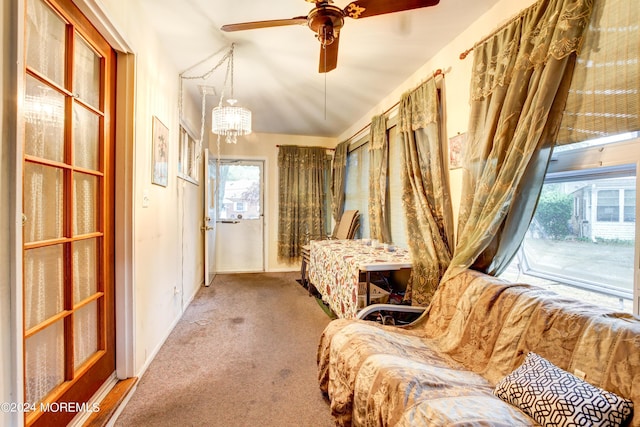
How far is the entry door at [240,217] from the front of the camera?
4.92 metres

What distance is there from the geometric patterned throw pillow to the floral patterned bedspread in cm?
114

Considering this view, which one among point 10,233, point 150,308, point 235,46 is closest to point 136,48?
point 235,46

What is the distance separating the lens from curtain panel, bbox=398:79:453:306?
206cm

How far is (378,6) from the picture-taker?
1.48m

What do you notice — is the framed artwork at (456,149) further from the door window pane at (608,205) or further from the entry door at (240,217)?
the entry door at (240,217)

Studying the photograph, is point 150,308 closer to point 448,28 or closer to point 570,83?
point 570,83

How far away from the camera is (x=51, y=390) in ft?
3.90

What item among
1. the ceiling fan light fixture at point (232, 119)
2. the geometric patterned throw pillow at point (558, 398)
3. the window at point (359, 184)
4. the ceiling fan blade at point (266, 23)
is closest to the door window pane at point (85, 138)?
the ceiling fan blade at point (266, 23)

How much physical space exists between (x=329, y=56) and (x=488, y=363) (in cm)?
200

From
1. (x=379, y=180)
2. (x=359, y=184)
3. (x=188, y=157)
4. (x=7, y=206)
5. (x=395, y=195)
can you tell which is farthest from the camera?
(x=359, y=184)

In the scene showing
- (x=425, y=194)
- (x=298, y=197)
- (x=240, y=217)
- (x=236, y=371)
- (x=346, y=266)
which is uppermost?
(x=298, y=197)

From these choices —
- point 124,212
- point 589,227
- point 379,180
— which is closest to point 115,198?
point 124,212

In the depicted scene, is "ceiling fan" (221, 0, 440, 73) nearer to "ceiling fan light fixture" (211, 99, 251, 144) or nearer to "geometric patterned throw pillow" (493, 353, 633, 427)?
"ceiling fan light fixture" (211, 99, 251, 144)

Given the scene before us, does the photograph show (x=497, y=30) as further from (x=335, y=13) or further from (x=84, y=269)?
(x=84, y=269)
